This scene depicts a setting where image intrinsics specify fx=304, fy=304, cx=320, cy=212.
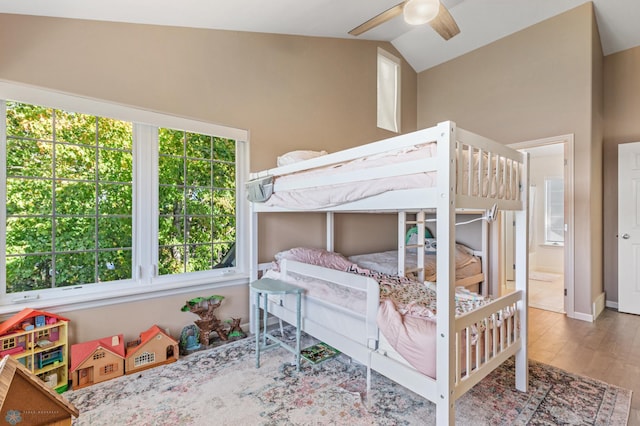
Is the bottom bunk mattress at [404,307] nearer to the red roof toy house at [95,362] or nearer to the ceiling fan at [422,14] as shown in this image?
the red roof toy house at [95,362]

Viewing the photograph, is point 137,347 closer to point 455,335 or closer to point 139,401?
point 139,401

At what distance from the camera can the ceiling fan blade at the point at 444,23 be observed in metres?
2.22

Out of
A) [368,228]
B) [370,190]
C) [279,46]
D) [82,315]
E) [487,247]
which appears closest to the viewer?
[370,190]

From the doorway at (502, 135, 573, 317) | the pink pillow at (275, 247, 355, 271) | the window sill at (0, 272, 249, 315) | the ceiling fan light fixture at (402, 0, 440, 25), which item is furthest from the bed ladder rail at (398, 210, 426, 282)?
the doorway at (502, 135, 573, 317)

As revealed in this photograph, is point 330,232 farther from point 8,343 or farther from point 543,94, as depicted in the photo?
point 543,94

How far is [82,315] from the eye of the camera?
220 centimetres

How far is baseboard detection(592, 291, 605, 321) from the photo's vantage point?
3.32m

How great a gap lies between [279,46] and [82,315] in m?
2.96

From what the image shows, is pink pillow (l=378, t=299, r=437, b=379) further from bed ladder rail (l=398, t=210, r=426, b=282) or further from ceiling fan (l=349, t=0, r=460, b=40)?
ceiling fan (l=349, t=0, r=460, b=40)

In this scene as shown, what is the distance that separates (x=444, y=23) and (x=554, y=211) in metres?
5.34

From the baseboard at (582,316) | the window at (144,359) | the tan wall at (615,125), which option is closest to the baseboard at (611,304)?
the tan wall at (615,125)

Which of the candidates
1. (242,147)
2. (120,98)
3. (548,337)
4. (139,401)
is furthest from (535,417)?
(120,98)

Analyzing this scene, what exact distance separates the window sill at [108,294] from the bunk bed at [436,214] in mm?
895

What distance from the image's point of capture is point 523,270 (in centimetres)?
202
